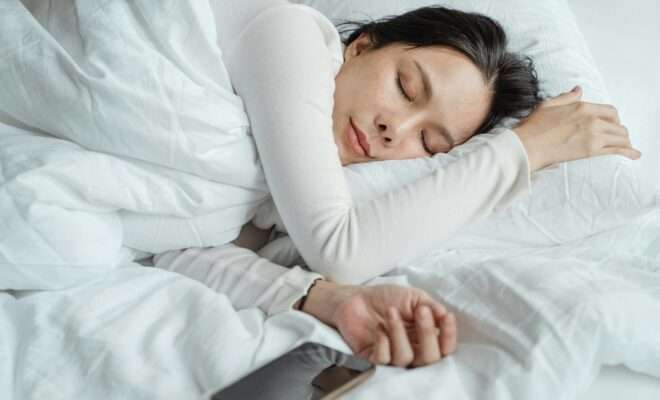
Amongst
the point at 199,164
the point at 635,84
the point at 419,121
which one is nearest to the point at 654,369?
the point at 419,121

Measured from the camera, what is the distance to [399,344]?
82 cm

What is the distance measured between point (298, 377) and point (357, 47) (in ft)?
2.03

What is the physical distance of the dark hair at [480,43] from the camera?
3.84 feet

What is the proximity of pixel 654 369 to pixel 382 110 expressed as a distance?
18.7 inches

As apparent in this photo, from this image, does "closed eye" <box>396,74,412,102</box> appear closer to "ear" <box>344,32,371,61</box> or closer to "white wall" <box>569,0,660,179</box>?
"ear" <box>344,32,371,61</box>

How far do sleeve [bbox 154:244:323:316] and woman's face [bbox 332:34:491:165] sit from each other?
21 centimetres

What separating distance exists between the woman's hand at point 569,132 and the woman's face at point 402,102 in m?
0.10

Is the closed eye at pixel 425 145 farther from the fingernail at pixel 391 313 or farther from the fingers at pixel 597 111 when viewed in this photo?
the fingernail at pixel 391 313

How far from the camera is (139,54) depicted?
95 centimetres

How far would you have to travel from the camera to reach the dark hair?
3.84 ft

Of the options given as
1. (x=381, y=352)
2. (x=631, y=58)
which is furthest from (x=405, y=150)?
(x=631, y=58)

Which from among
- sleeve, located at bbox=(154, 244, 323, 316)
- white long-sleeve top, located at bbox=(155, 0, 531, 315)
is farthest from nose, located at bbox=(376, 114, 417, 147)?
sleeve, located at bbox=(154, 244, 323, 316)

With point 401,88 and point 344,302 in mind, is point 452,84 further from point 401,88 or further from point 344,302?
point 344,302

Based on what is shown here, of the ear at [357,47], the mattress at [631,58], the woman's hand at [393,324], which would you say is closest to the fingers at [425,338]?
the woman's hand at [393,324]
